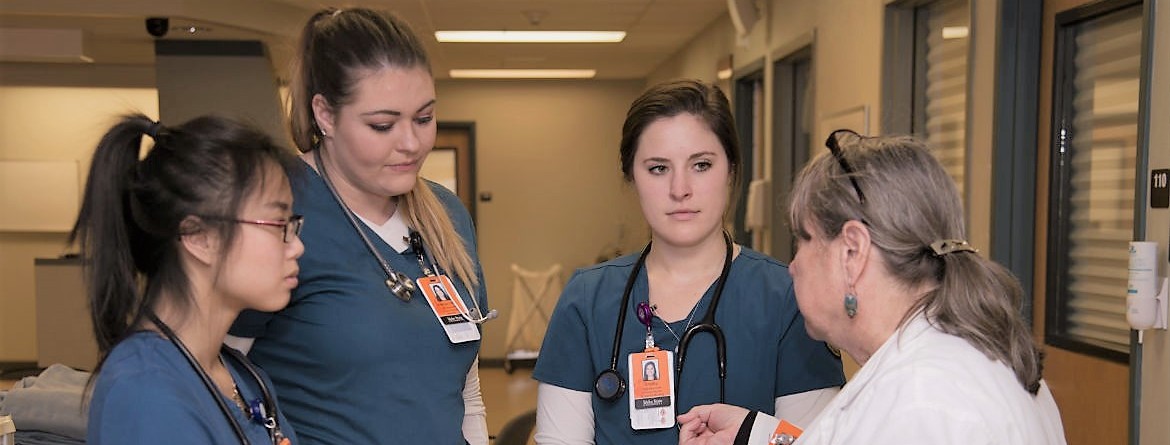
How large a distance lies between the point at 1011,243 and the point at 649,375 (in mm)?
1951

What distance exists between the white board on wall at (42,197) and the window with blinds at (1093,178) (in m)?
8.47

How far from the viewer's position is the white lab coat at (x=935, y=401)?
1.05 m

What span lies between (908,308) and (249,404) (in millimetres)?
875

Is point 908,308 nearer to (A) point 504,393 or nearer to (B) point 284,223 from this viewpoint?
(B) point 284,223

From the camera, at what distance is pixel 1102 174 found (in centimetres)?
282

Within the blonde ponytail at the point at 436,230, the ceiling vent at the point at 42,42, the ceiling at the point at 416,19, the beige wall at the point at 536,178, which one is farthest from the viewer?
the beige wall at the point at 536,178

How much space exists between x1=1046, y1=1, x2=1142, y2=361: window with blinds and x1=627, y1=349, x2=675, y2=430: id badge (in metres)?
1.71

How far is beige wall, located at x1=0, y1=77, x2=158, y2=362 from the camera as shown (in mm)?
8875

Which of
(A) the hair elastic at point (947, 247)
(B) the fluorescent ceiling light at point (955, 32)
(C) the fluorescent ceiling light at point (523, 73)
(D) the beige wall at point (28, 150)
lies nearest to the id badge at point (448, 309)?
(A) the hair elastic at point (947, 247)

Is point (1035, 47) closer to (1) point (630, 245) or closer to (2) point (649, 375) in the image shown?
(2) point (649, 375)

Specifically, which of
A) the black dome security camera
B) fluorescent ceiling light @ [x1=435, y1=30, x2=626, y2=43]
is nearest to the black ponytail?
the black dome security camera

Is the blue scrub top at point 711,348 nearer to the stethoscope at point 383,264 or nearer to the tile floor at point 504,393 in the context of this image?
the stethoscope at point 383,264

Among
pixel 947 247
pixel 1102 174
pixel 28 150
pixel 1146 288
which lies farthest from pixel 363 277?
pixel 28 150

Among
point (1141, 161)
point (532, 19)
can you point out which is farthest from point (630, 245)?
point (1141, 161)
